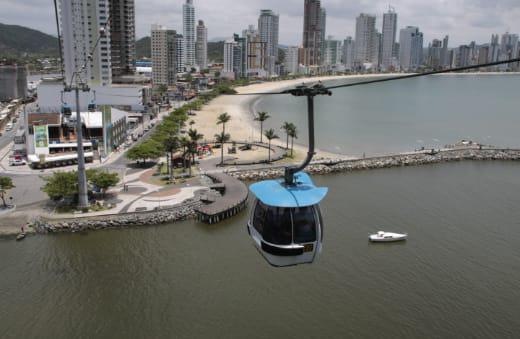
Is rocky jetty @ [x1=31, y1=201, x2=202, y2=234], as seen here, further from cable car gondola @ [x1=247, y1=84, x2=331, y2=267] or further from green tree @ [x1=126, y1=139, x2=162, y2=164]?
cable car gondola @ [x1=247, y1=84, x2=331, y2=267]

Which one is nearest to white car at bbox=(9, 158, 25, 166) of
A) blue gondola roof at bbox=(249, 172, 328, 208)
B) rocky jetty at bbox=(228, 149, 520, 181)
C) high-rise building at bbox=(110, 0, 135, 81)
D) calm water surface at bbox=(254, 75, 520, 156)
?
rocky jetty at bbox=(228, 149, 520, 181)

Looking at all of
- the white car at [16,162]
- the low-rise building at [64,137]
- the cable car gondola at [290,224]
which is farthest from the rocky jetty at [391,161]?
the cable car gondola at [290,224]

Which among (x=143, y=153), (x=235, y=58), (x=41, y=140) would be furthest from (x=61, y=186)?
(x=235, y=58)

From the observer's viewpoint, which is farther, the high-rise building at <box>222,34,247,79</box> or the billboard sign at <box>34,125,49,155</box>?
the high-rise building at <box>222,34,247,79</box>

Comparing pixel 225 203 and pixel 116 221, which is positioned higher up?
pixel 225 203

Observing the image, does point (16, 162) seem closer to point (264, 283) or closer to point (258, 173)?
point (258, 173)

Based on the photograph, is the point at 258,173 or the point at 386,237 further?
the point at 258,173

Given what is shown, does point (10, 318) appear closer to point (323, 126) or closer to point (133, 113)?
point (133, 113)
